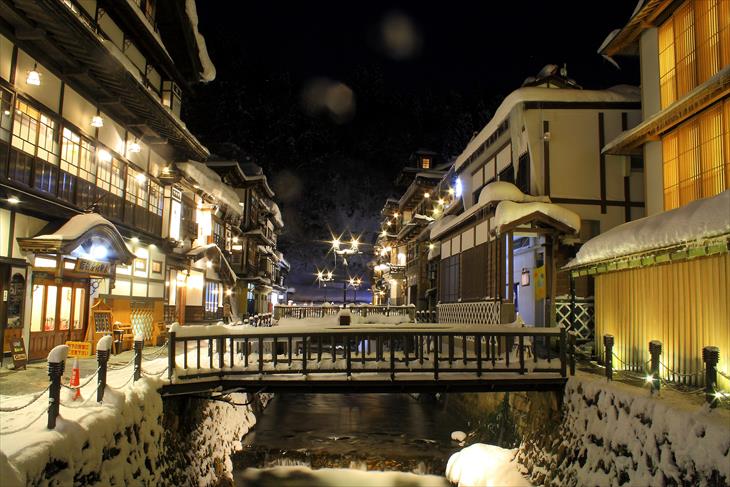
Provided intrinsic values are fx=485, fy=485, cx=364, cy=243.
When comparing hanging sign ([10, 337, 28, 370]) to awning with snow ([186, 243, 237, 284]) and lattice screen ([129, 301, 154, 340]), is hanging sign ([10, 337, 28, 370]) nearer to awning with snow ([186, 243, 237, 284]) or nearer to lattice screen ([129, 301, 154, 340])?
lattice screen ([129, 301, 154, 340])

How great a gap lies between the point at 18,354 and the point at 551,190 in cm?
1790

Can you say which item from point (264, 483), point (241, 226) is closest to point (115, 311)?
point (264, 483)

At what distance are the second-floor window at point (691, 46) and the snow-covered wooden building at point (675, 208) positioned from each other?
0.03 meters

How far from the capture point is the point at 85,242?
50.1 ft

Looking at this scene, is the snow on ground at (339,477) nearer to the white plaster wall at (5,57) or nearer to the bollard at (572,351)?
the bollard at (572,351)

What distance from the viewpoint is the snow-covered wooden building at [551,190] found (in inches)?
678

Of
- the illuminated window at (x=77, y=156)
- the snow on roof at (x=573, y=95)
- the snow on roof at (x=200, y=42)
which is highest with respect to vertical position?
the snow on roof at (x=200, y=42)

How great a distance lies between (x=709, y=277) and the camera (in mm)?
10016

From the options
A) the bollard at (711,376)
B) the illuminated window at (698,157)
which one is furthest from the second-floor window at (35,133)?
the illuminated window at (698,157)

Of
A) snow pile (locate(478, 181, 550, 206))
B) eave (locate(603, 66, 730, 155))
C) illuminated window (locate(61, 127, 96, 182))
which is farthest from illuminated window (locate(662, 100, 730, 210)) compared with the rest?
illuminated window (locate(61, 127, 96, 182))

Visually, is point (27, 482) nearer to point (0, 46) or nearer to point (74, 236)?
point (74, 236)

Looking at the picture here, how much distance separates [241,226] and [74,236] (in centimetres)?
3107

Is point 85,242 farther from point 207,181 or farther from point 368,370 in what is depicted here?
point 207,181

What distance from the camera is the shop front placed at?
551 inches
